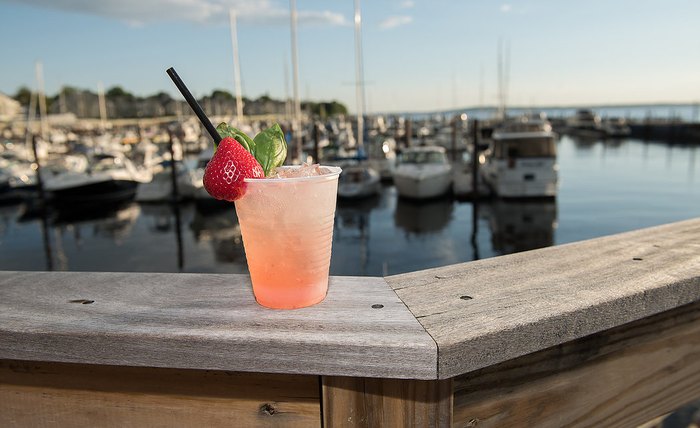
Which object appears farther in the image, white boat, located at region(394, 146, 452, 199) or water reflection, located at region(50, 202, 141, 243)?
white boat, located at region(394, 146, 452, 199)

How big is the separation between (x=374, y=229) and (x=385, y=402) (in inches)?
541

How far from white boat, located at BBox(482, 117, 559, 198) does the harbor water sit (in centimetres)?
52

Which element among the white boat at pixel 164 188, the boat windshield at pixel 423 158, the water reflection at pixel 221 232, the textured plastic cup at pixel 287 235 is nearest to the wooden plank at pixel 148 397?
the textured plastic cup at pixel 287 235

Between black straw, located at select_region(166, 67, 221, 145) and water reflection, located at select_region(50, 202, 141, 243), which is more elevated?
black straw, located at select_region(166, 67, 221, 145)

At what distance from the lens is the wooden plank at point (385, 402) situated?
884 mm

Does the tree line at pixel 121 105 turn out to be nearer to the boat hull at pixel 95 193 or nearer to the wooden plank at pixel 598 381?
the boat hull at pixel 95 193

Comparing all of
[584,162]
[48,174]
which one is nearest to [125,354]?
[48,174]

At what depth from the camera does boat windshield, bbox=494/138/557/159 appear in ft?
53.2

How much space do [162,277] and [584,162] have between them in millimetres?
33497

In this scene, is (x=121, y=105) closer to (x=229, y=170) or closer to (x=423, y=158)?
(x=423, y=158)

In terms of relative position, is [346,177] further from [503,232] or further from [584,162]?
[584,162]

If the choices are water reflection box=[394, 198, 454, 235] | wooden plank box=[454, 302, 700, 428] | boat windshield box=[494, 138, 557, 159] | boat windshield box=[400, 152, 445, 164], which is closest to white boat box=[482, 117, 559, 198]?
boat windshield box=[494, 138, 557, 159]

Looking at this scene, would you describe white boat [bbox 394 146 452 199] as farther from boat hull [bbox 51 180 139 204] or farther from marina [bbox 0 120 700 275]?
boat hull [bbox 51 180 139 204]

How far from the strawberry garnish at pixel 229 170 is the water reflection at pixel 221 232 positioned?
32.5 ft
